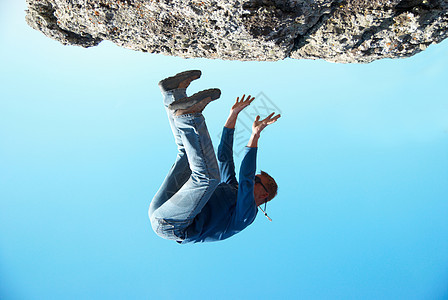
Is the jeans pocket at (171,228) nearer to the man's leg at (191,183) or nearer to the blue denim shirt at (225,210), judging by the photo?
the man's leg at (191,183)

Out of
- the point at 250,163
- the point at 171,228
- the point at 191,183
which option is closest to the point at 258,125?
the point at 250,163

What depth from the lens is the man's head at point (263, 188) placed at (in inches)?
135

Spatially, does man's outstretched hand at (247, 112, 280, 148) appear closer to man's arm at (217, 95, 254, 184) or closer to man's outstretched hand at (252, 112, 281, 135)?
man's outstretched hand at (252, 112, 281, 135)

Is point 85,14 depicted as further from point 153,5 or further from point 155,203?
point 155,203

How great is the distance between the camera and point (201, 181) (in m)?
2.79

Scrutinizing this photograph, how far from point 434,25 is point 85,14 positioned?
3017 mm

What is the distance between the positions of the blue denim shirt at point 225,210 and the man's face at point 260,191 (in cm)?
16

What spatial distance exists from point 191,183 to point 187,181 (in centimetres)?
14

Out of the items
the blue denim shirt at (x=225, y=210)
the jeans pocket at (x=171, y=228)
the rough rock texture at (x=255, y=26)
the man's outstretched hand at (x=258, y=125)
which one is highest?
the rough rock texture at (x=255, y=26)

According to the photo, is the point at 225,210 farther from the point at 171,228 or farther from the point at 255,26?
the point at 255,26

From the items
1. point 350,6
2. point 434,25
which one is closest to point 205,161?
point 350,6

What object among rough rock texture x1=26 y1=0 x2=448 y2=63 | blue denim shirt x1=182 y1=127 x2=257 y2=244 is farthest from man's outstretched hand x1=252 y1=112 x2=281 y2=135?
rough rock texture x1=26 y1=0 x2=448 y2=63

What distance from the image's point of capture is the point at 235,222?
3340 millimetres

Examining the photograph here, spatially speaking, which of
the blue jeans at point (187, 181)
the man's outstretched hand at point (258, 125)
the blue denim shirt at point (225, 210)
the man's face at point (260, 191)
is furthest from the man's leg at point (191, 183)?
the man's face at point (260, 191)
